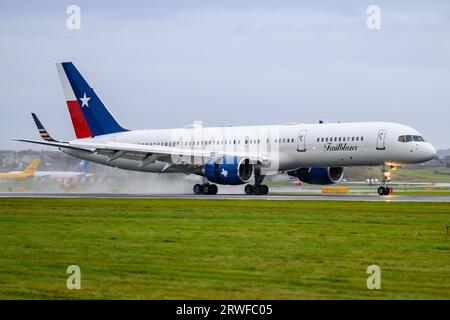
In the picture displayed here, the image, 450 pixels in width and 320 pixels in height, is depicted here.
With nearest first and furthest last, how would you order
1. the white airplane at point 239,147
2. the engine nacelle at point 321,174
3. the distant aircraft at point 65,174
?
the white airplane at point 239,147, the engine nacelle at point 321,174, the distant aircraft at point 65,174

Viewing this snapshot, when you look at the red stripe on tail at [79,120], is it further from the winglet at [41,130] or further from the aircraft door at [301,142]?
the aircraft door at [301,142]

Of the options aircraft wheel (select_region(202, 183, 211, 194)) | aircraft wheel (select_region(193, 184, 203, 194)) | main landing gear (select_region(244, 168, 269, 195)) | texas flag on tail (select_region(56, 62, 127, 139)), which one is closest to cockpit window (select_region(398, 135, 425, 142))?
main landing gear (select_region(244, 168, 269, 195))

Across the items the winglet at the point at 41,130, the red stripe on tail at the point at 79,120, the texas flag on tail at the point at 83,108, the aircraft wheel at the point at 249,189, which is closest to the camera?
the aircraft wheel at the point at 249,189

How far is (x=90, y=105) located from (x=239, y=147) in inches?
538

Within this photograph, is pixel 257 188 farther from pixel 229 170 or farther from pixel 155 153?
pixel 155 153

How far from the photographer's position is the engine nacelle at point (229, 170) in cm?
5853

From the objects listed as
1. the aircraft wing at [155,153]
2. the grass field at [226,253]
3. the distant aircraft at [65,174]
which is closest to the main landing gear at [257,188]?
the aircraft wing at [155,153]

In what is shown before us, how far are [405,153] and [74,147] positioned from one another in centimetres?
2337

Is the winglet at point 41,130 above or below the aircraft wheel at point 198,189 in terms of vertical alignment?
above

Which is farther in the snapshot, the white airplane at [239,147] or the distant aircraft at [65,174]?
the distant aircraft at [65,174]

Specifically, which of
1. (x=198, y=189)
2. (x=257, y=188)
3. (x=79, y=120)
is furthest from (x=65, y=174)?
(x=257, y=188)

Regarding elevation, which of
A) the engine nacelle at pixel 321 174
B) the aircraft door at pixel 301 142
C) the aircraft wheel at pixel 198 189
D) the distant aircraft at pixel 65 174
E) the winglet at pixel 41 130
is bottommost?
the distant aircraft at pixel 65 174

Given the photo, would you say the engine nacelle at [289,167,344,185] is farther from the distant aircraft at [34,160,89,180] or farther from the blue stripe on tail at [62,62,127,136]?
the distant aircraft at [34,160,89,180]

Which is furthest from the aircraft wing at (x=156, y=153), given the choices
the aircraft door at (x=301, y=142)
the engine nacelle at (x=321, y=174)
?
the engine nacelle at (x=321, y=174)
